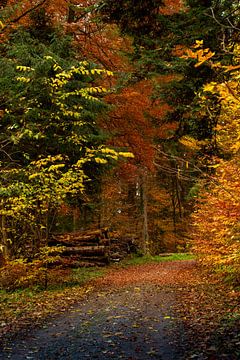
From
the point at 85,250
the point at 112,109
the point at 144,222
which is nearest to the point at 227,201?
the point at 112,109

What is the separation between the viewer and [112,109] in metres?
15.6

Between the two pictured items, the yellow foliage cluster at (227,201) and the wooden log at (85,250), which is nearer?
the yellow foliage cluster at (227,201)

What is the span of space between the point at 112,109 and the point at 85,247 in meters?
7.54

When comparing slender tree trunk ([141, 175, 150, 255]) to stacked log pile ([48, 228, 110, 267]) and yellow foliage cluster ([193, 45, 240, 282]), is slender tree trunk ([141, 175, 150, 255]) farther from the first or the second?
yellow foliage cluster ([193, 45, 240, 282])

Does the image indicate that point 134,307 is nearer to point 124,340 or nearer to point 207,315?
point 207,315

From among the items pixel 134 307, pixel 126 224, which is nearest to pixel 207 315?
pixel 134 307

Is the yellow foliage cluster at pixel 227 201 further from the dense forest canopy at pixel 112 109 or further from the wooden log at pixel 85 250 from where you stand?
the wooden log at pixel 85 250

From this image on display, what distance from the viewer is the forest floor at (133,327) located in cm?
564

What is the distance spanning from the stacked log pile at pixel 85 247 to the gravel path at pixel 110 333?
842cm

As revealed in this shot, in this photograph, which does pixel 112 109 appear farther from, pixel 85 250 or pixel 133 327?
pixel 133 327

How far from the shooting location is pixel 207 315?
750 cm

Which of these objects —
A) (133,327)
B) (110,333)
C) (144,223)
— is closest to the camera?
(110,333)

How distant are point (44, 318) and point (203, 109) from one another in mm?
5448

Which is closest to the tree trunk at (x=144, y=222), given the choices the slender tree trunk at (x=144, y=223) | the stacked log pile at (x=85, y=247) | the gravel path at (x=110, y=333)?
the slender tree trunk at (x=144, y=223)
